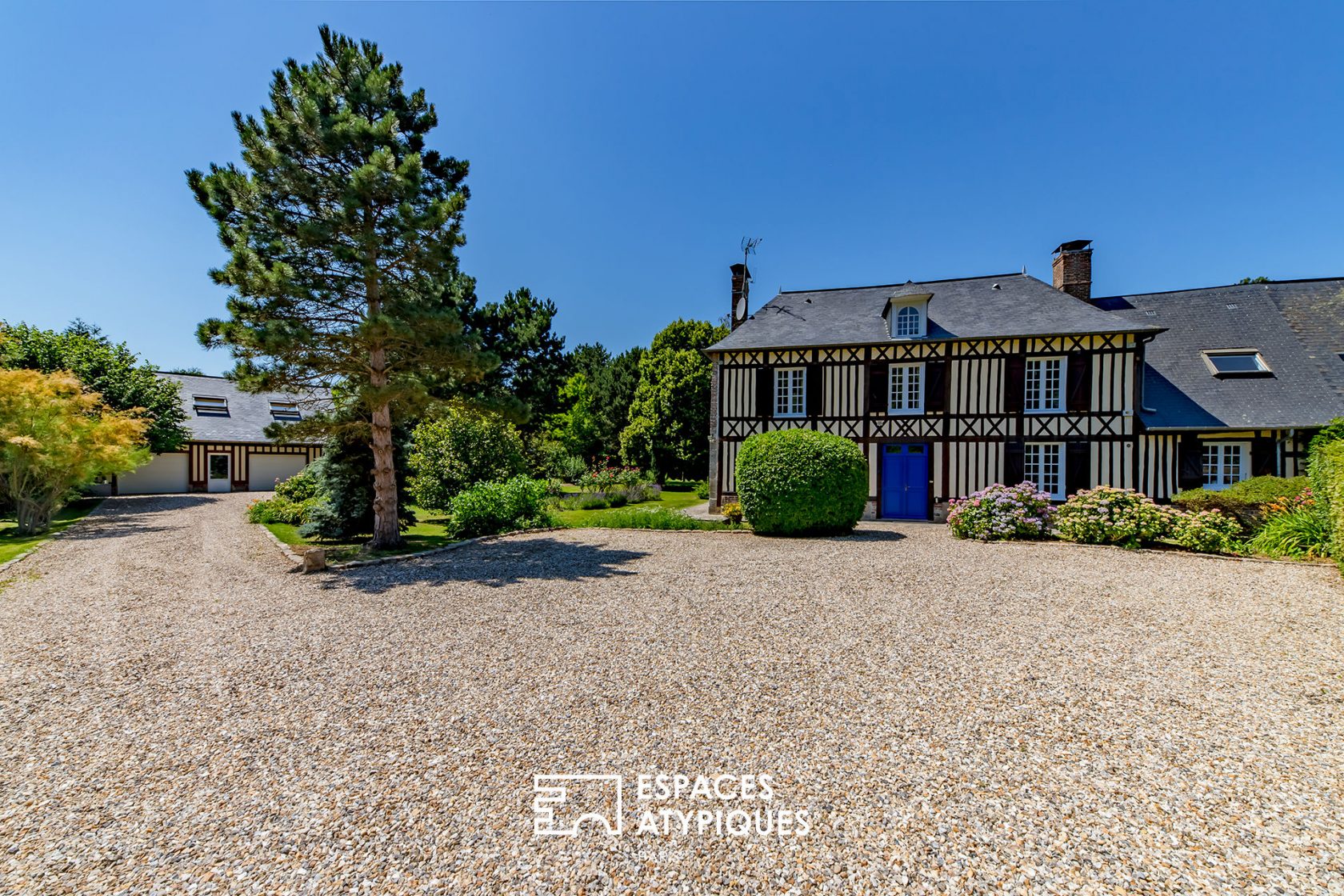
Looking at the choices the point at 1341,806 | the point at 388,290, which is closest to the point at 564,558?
the point at 388,290

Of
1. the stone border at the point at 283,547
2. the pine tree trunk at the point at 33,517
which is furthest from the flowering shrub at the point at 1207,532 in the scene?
the pine tree trunk at the point at 33,517

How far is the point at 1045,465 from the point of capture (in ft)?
43.2

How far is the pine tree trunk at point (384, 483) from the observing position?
9008 millimetres

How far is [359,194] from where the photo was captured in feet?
25.5

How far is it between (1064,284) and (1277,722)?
14942 millimetres

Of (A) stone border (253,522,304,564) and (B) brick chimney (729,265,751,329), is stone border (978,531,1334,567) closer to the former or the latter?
(B) brick chimney (729,265,751,329)

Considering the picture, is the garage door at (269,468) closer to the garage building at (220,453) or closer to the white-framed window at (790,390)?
the garage building at (220,453)

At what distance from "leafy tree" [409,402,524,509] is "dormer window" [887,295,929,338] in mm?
10131

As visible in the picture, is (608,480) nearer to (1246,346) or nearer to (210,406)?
(1246,346)

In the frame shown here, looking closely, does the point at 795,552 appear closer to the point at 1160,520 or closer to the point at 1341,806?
the point at 1160,520

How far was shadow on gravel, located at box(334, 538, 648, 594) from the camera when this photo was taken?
709cm

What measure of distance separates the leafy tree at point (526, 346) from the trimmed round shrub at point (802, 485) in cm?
1961

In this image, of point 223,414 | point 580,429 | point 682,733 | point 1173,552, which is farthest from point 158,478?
point 1173,552

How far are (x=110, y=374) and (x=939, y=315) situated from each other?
2755cm
